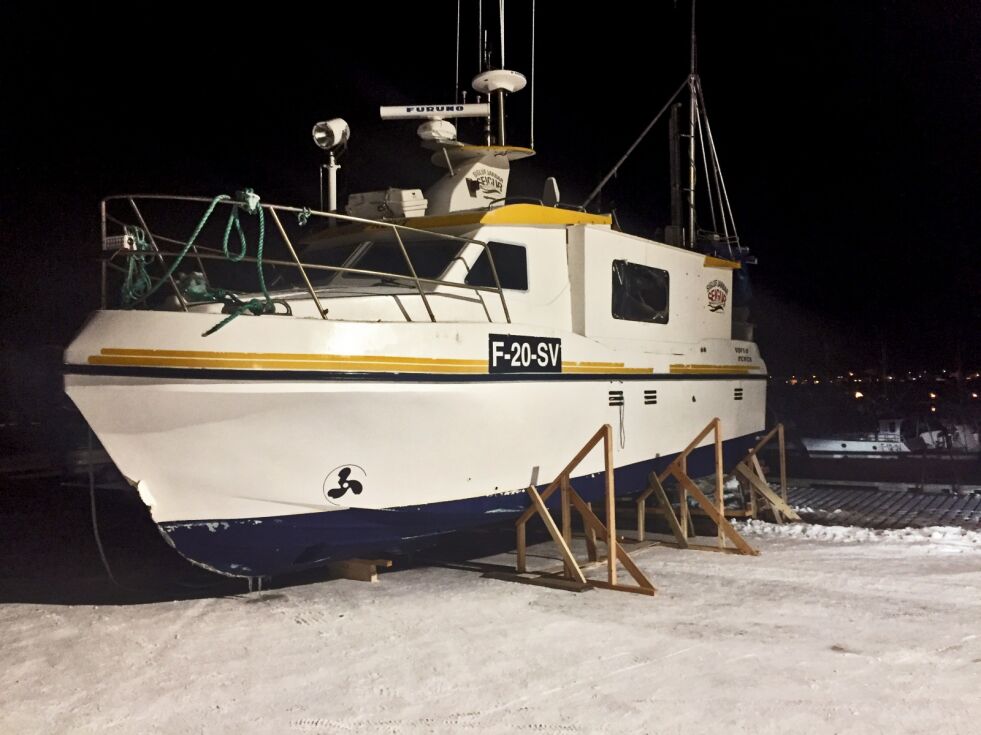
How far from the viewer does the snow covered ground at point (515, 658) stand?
412 cm

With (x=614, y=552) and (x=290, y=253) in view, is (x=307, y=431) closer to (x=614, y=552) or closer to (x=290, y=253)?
(x=290, y=253)

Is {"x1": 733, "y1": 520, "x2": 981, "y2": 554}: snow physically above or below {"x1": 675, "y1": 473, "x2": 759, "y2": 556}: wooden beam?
below

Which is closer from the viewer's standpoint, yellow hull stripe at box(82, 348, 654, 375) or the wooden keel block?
yellow hull stripe at box(82, 348, 654, 375)

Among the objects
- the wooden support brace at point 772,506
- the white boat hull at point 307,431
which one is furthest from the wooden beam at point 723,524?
the wooden support brace at point 772,506

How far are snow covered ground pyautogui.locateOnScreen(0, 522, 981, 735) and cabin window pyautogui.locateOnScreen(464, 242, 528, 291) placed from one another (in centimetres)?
240

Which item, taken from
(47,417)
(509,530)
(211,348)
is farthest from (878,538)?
(47,417)

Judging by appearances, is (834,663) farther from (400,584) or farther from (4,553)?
(4,553)

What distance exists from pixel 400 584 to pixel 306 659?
1780mm

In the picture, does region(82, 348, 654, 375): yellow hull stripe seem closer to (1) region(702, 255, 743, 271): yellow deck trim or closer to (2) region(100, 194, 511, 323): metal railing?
(2) region(100, 194, 511, 323): metal railing

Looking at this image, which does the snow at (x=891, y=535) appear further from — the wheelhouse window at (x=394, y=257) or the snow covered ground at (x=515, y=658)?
the wheelhouse window at (x=394, y=257)

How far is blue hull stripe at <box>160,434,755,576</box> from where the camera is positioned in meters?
5.44

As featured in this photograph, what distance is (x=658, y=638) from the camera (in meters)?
5.28

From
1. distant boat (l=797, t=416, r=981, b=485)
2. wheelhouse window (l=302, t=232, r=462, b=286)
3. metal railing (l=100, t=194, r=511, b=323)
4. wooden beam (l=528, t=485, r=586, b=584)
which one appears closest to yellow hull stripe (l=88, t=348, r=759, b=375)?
metal railing (l=100, t=194, r=511, b=323)

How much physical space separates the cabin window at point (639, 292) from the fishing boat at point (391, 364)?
0.03 m
